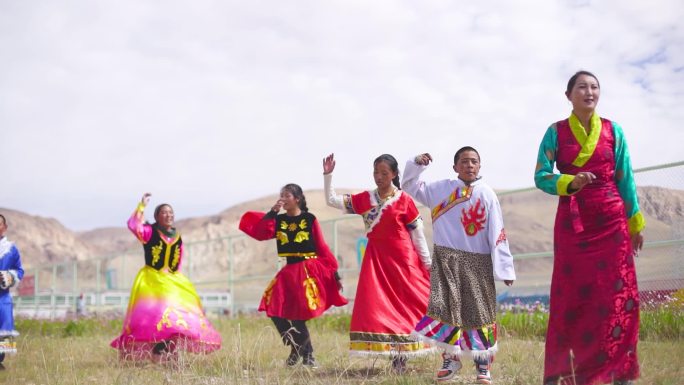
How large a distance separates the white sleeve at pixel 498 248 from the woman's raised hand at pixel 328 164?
1546mm

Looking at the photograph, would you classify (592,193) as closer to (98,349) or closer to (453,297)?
(453,297)

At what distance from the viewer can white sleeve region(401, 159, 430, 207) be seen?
548 cm

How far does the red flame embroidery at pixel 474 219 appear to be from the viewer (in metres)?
5.20

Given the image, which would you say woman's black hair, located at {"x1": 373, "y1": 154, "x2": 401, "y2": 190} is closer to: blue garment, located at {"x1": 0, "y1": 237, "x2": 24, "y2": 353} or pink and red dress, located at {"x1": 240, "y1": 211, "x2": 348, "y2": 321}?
pink and red dress, located at {"x1": 240, "y1": 211, "x2": 348, "y2": 321}

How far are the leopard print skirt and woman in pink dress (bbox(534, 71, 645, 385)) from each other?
0.99m

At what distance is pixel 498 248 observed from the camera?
5082mm

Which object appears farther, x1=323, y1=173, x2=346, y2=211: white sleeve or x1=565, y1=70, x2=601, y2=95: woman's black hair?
x1=323, y1=173, x2=346, y2=211: white sleeve

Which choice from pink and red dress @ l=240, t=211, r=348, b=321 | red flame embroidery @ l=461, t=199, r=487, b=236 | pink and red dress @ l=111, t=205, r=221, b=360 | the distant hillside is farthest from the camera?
the distant hillside

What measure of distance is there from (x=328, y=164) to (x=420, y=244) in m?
1.04

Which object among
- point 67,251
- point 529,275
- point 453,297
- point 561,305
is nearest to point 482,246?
point 453,297

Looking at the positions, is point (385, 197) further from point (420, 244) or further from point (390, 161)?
point (420, 244)

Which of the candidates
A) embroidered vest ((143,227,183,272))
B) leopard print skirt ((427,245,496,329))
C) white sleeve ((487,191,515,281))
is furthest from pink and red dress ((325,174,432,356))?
embroidered vest ((143,227,183,272))

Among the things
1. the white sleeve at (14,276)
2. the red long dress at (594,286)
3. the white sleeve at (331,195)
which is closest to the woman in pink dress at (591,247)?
the red long dress at (594,286)

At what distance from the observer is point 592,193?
4090mm
